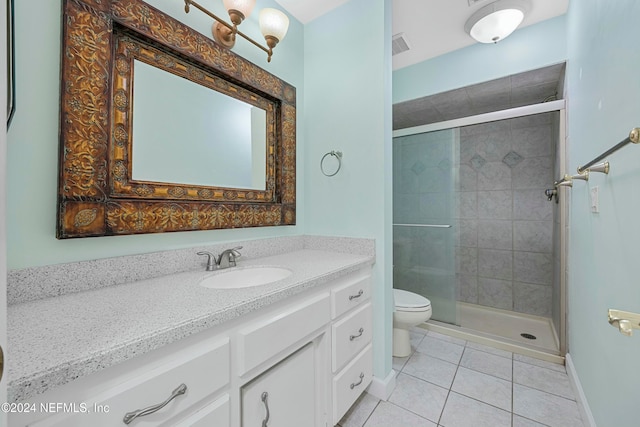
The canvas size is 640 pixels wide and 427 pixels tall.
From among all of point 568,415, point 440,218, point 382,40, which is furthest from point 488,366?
point 382,40

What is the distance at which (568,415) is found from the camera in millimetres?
1372

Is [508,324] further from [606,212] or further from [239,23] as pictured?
[239,23]

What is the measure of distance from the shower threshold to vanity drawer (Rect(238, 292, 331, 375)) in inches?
67.9

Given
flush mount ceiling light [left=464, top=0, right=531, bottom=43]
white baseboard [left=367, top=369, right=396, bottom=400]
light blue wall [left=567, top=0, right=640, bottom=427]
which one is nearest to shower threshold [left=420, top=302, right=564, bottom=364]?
light blue wall [left=567, top=0, right=640, bottom=427]

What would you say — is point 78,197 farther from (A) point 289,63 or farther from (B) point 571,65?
(B) point 571,65

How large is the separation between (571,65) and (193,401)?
2634 millimetres

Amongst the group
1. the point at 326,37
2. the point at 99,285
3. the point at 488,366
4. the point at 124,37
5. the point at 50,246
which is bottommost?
the point at 488,366

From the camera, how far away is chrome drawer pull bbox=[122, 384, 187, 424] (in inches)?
21.8

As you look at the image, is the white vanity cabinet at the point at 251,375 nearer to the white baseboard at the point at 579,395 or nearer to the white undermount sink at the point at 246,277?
the white undermount sink at the point at 246,277

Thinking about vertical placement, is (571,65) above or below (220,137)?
above

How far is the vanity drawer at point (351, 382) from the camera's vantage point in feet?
3.99

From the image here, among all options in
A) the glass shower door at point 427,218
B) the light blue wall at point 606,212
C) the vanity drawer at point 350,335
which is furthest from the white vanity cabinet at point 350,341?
the glass shower door at point 427,218

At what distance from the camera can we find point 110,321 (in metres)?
0.66

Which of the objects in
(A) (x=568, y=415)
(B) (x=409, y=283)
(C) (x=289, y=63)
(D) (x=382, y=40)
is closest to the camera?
(A) (x=568, y=415)
